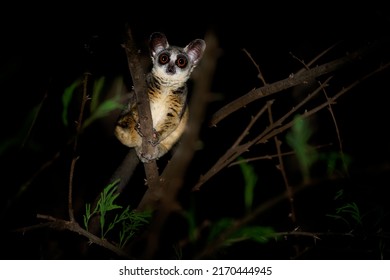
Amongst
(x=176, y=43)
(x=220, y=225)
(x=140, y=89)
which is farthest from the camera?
(x=176, y=43)

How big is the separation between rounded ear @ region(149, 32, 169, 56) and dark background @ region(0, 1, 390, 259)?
11cm

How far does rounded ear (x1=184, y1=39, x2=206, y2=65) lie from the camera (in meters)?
2.99

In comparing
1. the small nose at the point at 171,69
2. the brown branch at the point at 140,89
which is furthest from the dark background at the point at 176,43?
the small nose at the point at 171,69

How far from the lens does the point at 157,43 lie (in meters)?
2.96

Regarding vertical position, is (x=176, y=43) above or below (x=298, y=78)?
above

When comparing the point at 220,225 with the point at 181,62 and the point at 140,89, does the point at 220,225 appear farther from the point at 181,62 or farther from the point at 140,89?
the point at 181,62

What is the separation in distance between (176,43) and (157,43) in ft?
4.40

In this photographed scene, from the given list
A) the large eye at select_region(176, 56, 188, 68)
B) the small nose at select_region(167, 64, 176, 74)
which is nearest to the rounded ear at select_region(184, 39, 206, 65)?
the large eye at select_region(176, 56, 188, 68)

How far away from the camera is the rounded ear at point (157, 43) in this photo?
2893 millimetres

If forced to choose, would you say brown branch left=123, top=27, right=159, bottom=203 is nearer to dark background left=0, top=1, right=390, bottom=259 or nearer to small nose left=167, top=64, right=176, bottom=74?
dark background left=0, top=1, right=390, bottom=259

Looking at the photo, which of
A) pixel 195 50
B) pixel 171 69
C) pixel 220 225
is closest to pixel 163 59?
pixel 171 69
